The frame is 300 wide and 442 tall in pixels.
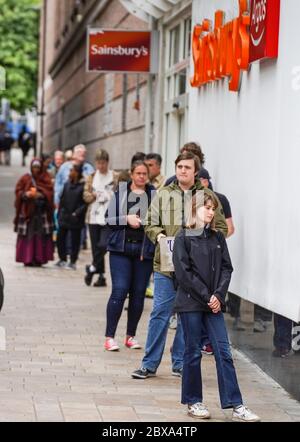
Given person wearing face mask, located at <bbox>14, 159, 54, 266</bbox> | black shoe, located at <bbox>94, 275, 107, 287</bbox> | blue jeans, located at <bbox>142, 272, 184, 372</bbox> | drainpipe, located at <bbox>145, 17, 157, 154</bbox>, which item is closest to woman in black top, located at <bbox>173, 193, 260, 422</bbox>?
blue jeans, located at <bbox>142, 272, 184, 372</bbox>

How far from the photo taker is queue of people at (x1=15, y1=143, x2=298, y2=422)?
8.40 metres

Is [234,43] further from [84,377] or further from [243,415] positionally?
[243,415]

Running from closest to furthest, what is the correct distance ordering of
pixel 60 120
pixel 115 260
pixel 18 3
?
1. pixel 115 260
2. pixel 60 120
3. pixel 18 3

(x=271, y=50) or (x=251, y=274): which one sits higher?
(x=271, y=50)

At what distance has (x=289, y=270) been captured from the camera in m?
9.29

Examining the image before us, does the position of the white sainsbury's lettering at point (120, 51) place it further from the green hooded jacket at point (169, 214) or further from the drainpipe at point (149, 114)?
the green hooded jacket at point (169, 214)

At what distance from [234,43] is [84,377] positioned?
3.37 meters

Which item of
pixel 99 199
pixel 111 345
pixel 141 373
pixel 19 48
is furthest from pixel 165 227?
pixel 19 48

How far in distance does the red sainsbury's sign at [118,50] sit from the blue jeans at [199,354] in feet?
32.3

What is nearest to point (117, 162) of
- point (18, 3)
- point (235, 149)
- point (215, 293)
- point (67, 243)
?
point (67, 243)

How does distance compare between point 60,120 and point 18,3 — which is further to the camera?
point 18,3

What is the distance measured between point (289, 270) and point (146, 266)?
2.09 metres

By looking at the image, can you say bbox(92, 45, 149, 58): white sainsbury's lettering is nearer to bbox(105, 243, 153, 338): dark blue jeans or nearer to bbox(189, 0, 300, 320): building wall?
bbox(189, 0, 300, 320): building wall
